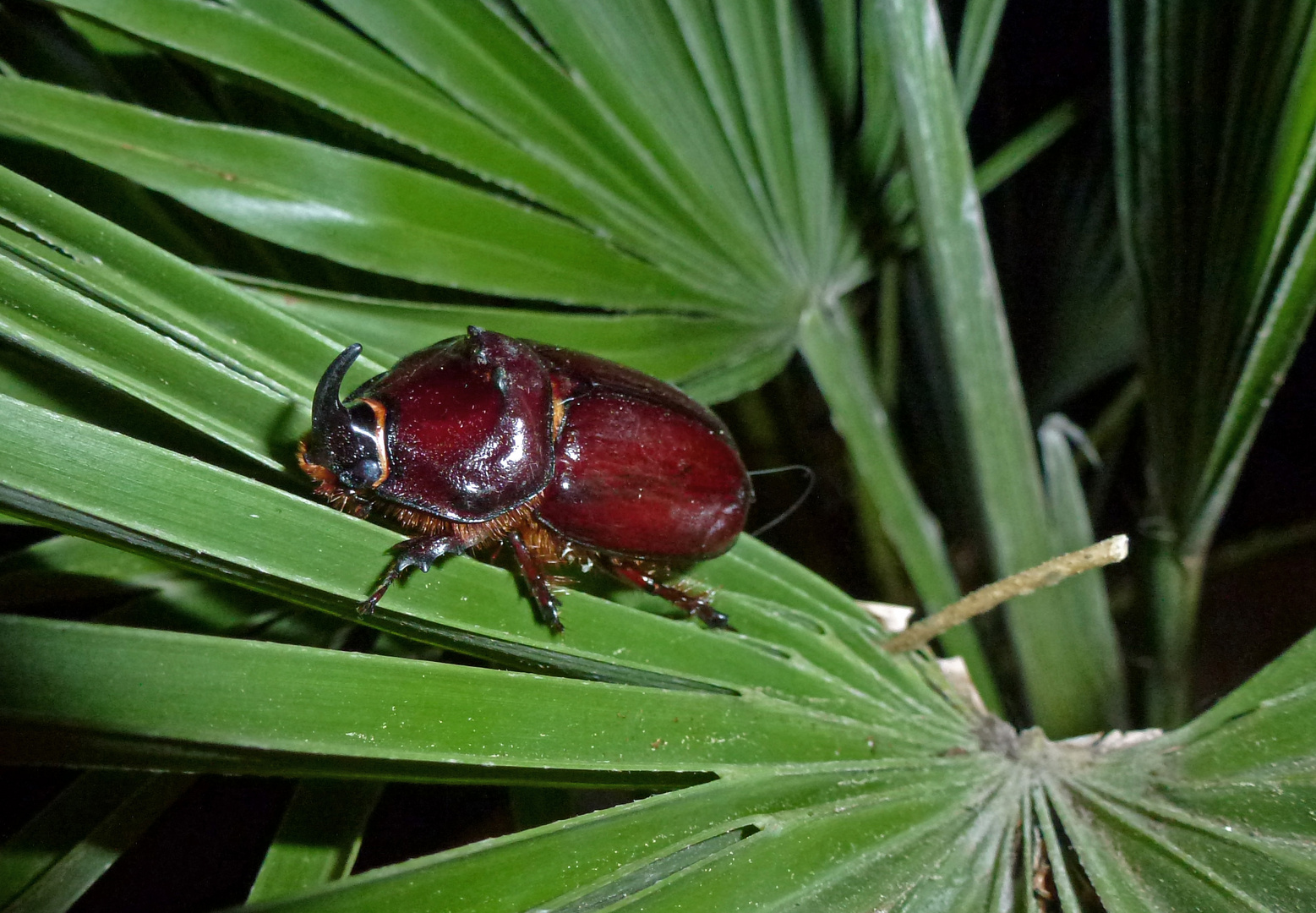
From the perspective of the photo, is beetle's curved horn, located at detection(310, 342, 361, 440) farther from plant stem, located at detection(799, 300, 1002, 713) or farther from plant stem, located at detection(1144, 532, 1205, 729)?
plant stem, located at detection(1144, 532, 1205, 729)

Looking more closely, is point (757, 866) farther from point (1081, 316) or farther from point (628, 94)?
point (1081, 316)

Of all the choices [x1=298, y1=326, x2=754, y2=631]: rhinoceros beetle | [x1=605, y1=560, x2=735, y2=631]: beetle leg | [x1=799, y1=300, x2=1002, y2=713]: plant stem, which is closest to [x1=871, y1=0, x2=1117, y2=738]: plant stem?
[x1=799, y1=300, x2=1002, y2=713]: plant stem

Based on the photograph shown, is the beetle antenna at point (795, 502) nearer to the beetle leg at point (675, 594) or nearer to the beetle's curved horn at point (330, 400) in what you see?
the beetle leg at point (675, 594)

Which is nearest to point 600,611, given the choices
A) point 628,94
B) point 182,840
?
point 628,94

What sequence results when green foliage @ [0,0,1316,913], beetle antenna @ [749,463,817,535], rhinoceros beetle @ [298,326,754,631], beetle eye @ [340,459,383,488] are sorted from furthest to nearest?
beetle antenna @ [749,463,817,535], rhinoceros beetle @ [298,326,754,631], beetle eye @ [340,459,383,488], green foliage @ [0,0,1316,913]

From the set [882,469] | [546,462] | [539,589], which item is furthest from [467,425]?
[882,469]

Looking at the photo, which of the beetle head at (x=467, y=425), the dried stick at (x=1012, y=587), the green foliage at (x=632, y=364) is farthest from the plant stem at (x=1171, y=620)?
the beetle head at (x=467, y=425)
